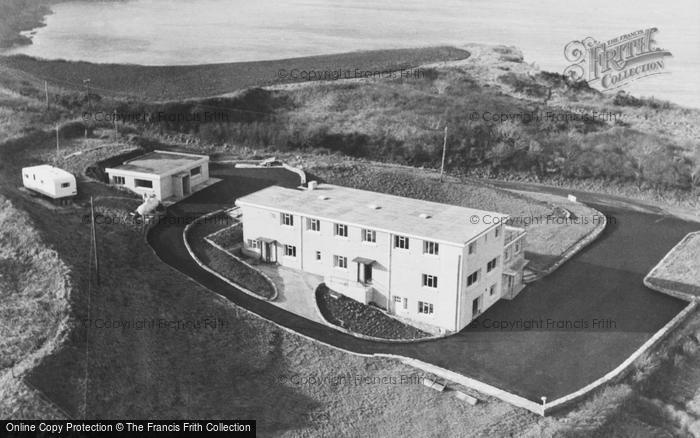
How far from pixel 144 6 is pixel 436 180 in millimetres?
35048

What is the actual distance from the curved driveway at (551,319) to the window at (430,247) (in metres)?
3.42

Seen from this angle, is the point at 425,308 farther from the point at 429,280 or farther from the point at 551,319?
the point at 551,319

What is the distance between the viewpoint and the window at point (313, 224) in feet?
112

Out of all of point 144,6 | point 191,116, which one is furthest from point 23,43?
point 191,116

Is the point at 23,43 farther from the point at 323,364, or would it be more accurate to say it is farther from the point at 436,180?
the point at 323,364

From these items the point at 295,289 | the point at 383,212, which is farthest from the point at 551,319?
the point at 295,289

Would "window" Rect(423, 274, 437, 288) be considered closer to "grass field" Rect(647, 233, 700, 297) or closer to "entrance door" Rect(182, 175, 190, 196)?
"grass field" Rect(647, 233, 700, 297)

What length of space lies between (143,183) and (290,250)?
35.2 ft

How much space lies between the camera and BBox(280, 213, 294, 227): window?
3488cm

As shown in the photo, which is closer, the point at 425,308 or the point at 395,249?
the point at 425,308

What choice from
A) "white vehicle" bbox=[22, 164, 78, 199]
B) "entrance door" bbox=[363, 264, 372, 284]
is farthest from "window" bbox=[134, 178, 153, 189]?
"entrance door" bbox=[363, 264, 372, 284]

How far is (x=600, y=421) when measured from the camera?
25.2 meters

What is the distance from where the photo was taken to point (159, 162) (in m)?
43.5

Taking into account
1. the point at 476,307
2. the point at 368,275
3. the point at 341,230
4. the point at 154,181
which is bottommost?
the point at 476,307
